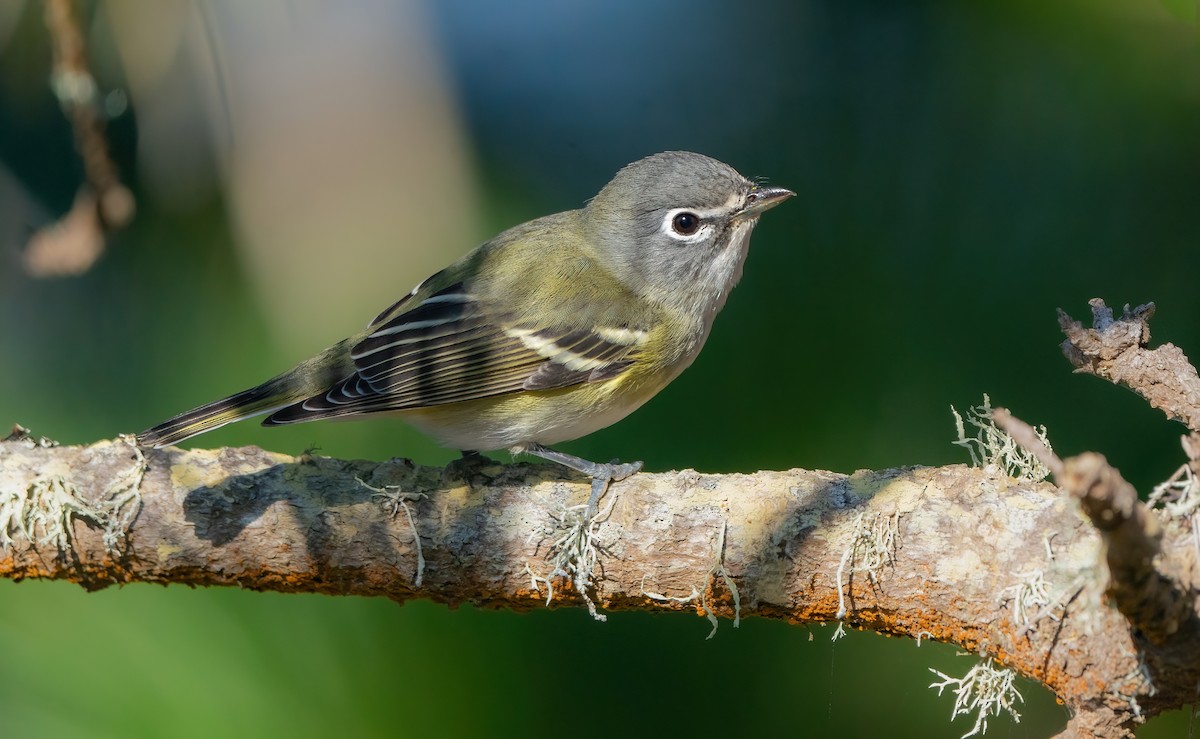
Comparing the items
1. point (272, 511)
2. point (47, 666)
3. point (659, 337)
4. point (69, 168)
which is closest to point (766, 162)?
point (659, 337)

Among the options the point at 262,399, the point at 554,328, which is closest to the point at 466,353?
the point at 554,328

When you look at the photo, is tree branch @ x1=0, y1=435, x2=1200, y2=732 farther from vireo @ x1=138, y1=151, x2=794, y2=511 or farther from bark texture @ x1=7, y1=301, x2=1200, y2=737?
vireo @ x1=138, y1=151, x2=794, y2=511

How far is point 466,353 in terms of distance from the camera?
3.53 metres

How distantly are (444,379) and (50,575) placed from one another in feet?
4.20

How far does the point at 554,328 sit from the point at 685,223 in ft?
2.21

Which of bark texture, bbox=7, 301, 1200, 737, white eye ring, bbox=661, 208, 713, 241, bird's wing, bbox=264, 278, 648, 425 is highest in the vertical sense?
white eye ring, bbox=661, 208, 713, 241

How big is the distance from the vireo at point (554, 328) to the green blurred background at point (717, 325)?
0.19 meters

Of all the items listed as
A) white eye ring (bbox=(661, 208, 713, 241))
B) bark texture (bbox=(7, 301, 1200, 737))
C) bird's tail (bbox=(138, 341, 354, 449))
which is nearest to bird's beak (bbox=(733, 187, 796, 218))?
white eye ring (bbox=(661, 208, 713, 241))

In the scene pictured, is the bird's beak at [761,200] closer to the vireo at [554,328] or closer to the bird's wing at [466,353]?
the vireo at [554,328]

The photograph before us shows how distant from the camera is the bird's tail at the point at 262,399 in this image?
292cm

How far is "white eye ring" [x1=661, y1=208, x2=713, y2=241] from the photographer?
3.80 m

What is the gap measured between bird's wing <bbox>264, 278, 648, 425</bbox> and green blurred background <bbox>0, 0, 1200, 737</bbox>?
0.32m

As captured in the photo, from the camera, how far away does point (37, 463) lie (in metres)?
2.88

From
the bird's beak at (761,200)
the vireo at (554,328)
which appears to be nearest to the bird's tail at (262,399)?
the vireo at (554,328)
